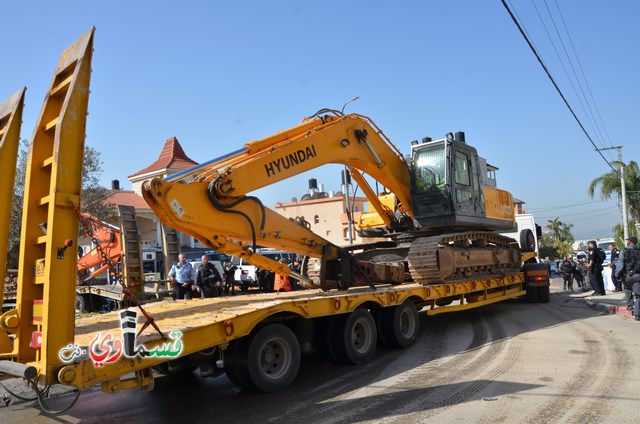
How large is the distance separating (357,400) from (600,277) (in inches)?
532

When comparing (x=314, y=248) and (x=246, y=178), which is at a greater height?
(x=246, y=178)

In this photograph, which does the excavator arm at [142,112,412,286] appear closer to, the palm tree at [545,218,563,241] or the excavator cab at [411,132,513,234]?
the excavator cab at [411,132,513,234]

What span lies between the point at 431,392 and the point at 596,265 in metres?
12.7

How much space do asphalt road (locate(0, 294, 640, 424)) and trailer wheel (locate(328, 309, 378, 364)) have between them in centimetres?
17

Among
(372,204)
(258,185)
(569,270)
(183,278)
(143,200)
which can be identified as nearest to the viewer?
(258,185)

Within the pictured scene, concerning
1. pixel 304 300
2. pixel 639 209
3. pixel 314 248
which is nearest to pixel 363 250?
Result: pixel 314 248

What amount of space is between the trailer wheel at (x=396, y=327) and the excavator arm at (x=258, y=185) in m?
1.11

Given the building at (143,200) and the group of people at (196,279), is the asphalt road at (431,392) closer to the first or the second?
the group of people at (196,279)

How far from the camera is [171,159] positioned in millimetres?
44500

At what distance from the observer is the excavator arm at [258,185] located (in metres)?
6.87

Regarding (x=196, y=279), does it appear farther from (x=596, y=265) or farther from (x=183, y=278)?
(x=596, y=265)

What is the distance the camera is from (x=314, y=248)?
9.02 metres

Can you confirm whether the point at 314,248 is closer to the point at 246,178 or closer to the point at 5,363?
the point at 246,178

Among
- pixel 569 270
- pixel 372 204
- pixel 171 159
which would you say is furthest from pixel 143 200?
pixel 372 204
